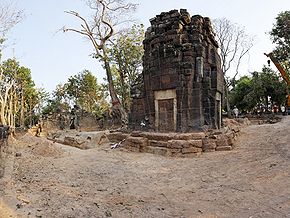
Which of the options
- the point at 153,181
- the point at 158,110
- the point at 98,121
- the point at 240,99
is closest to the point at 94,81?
the point at 98,121

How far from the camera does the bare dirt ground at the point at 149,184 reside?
496 centimetres

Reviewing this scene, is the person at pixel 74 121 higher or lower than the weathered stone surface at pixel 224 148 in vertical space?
higher

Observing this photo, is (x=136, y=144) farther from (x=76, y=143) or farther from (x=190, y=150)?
(x=76, y=143)

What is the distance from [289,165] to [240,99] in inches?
1050

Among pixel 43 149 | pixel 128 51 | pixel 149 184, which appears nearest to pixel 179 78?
pixel 149 184

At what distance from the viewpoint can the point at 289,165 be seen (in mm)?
A: 6961

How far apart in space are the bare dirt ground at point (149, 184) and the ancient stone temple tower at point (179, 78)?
227 centimetres

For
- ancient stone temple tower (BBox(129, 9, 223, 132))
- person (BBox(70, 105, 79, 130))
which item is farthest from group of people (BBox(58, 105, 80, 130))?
ancient stone temple tower (BBox(129, 9, 223, 132))

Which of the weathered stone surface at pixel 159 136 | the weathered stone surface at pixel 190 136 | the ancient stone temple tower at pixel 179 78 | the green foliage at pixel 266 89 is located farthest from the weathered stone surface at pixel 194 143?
the green foliage at pixel 266 89

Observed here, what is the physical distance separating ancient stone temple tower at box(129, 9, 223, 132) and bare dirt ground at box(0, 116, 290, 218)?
2.27m

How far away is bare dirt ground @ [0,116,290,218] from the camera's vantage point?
4.96 m

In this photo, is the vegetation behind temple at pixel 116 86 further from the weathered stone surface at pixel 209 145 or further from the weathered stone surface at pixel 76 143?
the weathered stone surface at pixel 209 145

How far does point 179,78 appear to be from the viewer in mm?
11594

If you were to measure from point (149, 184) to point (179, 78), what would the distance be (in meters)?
5.78
